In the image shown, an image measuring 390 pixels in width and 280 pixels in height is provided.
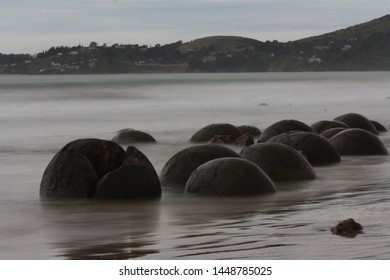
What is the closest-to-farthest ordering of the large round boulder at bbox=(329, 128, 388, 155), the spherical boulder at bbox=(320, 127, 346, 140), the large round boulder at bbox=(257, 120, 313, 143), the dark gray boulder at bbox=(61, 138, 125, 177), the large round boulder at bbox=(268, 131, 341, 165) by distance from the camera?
the dark gray boulder at bbox=(61, 138, 125, 177), the large round boulder at bbox=(268, 131, 341, 165), the large round boulder at bbox=(329, 128, 388, 155), the large round boulder at bbox=(257, 120, 313, 143), the spherical boulder at bbox=(320, 127, 346, 140)

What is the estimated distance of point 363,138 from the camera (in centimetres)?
1930

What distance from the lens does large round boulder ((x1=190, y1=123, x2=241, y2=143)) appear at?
23078 mm

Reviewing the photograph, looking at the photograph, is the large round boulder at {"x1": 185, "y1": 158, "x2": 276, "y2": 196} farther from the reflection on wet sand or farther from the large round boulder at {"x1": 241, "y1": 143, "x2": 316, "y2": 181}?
the large round boulder at {"x1": 241, "y1": 143, "x2": 316, "y2": 181}

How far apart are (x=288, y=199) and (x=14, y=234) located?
3924mm

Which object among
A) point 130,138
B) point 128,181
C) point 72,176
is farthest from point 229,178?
point 130,138

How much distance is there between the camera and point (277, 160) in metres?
14.9

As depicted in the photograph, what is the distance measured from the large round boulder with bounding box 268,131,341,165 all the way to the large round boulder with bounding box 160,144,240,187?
3089mm

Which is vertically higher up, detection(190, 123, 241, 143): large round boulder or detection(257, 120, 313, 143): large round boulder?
detection(257, 120, 313, 143): large round boulder

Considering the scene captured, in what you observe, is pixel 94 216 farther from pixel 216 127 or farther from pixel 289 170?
pixel 216 127

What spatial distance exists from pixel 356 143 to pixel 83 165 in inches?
307

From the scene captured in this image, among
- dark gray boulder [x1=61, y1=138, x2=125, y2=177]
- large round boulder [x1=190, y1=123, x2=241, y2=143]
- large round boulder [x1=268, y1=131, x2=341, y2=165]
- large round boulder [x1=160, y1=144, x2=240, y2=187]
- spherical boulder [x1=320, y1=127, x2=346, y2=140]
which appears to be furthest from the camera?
large round boulder [x1=190, y1=123, x2=241, y2=143]

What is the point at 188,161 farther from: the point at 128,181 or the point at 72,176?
the point at 72,176

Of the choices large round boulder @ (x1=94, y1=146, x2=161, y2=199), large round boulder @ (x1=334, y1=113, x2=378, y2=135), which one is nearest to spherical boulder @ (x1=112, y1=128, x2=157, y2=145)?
large round boulder @ (x1=334, y1=113, x2=378, y2=135)
